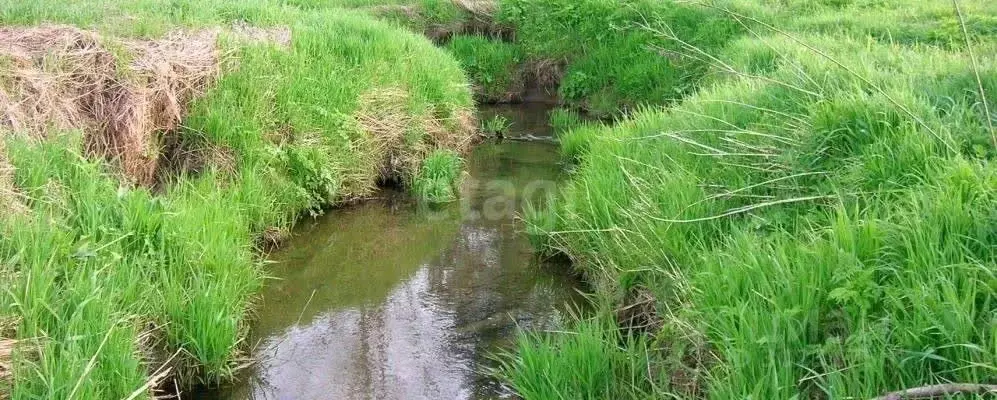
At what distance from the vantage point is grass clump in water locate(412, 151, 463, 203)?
26.2 ft

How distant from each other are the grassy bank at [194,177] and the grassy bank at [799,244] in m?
1.91

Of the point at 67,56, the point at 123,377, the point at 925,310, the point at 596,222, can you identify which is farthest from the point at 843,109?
the point at 67,56

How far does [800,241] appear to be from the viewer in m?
3.69

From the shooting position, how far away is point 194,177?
6.29 m

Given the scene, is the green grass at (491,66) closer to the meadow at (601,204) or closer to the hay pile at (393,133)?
the meadow at (601,204)

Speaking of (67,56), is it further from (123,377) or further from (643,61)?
(643,61)

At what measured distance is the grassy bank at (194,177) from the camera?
362 centimetres

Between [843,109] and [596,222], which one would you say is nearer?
[843,109]

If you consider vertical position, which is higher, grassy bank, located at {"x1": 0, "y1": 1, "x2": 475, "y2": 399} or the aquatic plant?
grassy bank, located at {"x1": 0, "y1": 1, "x2": 475, "y2": 399}

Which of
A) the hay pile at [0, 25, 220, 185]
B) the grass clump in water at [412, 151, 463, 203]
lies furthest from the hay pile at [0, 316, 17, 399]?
the grass clump in water at [412, 151, 463, 203]

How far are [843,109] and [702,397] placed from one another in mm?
2099

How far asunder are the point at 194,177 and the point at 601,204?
10.6 ft

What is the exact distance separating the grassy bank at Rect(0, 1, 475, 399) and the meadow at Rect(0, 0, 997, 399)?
0.06 feet

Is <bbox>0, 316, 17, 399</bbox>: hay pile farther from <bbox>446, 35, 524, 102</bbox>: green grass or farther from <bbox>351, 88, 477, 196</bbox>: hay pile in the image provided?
<bbox>446, 35, 524, 102</bbox>: green grass
